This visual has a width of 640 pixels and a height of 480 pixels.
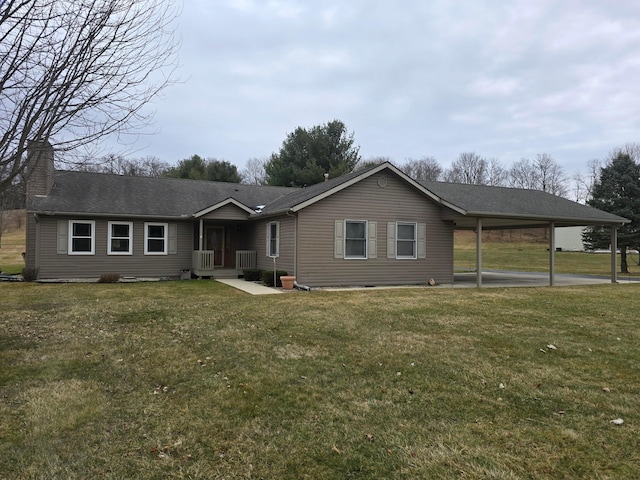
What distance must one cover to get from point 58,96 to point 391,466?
496cm

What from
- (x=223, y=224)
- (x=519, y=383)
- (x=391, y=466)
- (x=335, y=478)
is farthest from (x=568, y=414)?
(x=223, y=224)

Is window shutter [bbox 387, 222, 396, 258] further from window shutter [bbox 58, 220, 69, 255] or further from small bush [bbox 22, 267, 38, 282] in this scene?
small bush [bbox 22, 267, 38, 282]

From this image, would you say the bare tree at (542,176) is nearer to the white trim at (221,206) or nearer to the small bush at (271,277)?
the white trim at (221,206)

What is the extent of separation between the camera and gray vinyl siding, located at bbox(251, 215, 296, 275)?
→ 14055mm

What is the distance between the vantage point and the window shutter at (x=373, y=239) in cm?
1473

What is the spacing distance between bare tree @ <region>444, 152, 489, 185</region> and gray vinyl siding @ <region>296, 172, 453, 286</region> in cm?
4577

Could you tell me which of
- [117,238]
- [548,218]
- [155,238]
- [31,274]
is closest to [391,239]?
[548,218]

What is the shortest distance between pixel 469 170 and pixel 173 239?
2020 inches

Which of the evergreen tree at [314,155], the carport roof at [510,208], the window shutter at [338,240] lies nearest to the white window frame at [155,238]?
the window shutter at [338,240]

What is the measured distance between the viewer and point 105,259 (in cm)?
1608

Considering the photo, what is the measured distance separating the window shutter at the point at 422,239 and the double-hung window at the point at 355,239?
2241mm

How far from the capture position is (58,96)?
4676 millimetres

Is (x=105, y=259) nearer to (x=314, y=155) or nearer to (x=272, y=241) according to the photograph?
(x=272, y=241)

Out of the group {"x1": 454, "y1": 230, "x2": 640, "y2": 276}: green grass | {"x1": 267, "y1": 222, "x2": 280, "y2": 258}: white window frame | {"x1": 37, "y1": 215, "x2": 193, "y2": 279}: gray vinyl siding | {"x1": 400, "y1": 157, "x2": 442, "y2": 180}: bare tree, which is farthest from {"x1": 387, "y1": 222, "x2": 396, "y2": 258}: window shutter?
{"x1": 400, "y1": 157, "x2": 442, "y2": 180}: bare tree
